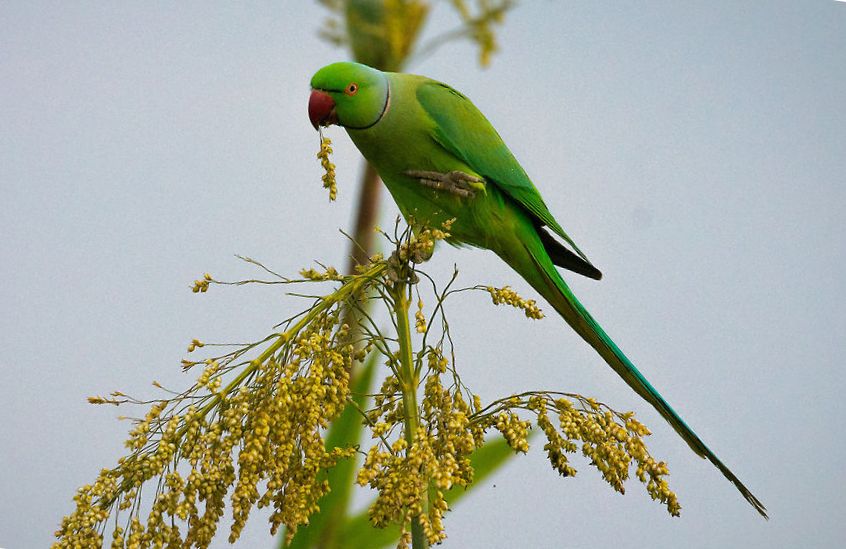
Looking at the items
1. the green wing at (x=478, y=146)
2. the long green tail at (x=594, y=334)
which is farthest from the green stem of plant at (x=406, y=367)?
the green wing at (x=478, y=146)

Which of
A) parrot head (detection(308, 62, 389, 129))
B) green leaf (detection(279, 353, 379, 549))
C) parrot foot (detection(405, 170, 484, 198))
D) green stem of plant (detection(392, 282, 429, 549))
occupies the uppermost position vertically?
parrot head (detection(308, 62, 389, 129))

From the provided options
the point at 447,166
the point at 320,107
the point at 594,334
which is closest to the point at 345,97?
the point at 320,107

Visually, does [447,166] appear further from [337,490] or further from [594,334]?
[337,490]

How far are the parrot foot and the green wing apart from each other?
5 cm

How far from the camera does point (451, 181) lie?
1.37 m

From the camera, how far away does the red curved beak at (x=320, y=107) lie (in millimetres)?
1360

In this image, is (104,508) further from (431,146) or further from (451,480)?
(431,146)

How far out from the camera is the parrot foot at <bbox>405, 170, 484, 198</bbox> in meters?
1.36

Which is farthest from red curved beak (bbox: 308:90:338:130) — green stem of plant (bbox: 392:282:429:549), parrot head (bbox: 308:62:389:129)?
green stem of plant (bbox: 392:282:429:549)

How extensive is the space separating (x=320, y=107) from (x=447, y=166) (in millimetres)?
229

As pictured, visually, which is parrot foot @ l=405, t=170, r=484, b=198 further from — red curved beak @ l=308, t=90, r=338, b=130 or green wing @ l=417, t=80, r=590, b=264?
red curved beak @ l=308, t=90, r=338, b=130

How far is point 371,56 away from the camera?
1.95 m

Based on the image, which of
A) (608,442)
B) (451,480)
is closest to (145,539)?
(451,480)

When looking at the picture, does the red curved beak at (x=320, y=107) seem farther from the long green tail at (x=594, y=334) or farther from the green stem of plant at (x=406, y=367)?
the green stem of plant at (x=406, y=367)
